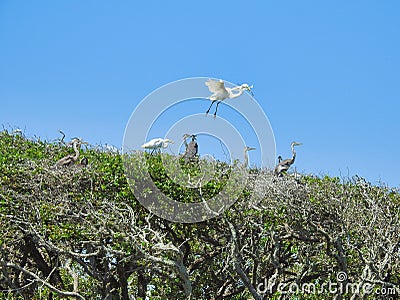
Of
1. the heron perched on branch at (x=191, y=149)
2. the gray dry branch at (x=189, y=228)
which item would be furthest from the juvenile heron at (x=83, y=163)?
the heron perched on branch at (x=191, y=149)

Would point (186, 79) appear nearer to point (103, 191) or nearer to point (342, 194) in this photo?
point (103, 191)

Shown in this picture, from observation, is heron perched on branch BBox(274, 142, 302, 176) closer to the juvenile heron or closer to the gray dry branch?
→ the gray dry branch

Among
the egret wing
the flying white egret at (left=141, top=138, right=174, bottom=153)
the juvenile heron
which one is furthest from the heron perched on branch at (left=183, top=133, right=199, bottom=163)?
the juvenile heron

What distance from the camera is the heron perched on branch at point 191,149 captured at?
11.2 m

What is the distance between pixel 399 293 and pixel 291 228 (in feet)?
6.79

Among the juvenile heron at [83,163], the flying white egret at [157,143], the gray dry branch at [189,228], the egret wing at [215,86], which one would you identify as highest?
the egret wing at [215,86]

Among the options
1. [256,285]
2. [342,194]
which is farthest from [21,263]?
[342,194]

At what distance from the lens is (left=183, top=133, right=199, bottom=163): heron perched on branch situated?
1116 centimetres

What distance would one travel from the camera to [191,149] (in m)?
11.5

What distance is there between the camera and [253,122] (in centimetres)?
985

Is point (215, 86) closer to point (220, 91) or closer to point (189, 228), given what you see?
point (220, 91)

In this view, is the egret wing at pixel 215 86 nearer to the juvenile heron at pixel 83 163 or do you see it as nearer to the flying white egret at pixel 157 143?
the flying white egret at pixel 157 143

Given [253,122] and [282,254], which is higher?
[253,122]

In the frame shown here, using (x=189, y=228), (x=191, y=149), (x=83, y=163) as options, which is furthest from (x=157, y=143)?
(x=189, y=228)
